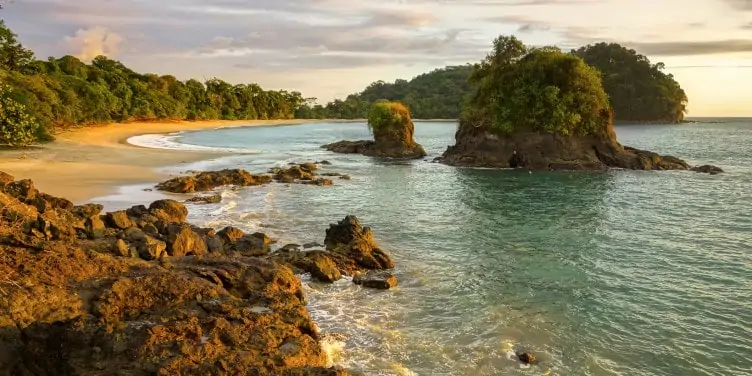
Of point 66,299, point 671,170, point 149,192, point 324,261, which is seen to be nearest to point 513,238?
point 324,261

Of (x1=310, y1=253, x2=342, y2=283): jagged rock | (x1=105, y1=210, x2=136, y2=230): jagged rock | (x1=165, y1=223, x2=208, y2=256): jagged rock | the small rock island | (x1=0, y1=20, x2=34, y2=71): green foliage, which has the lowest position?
(x1=310, y1=253, x2=342, y2=283): jagged rock

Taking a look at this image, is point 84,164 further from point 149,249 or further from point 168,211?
point 149,249

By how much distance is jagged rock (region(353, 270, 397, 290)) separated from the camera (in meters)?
18.5

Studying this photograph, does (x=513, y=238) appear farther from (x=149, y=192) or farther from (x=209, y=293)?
(x=149, y=192)

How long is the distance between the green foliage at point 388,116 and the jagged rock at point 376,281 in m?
54.3

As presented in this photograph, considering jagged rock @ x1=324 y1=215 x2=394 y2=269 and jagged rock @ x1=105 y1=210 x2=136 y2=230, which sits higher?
jagged rock @ x1=105 y1=210 x2=136 y2=230

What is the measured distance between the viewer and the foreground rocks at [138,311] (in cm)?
974

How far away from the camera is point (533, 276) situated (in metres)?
20.3

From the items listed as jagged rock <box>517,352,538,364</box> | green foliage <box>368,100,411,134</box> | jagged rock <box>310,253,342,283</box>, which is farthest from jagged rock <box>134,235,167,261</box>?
green foliage <box>368,100,411,134</box>

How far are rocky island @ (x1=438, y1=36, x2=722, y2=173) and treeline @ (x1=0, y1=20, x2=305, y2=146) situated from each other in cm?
4569

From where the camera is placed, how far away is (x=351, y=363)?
12.9m

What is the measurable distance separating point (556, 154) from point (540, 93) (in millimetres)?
7101

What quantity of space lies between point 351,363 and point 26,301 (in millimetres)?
7212

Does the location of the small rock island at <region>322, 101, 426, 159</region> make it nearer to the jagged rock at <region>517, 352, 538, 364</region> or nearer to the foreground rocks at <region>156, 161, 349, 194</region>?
the foreground rocks at <region>156, 161, 349, 194</region>
